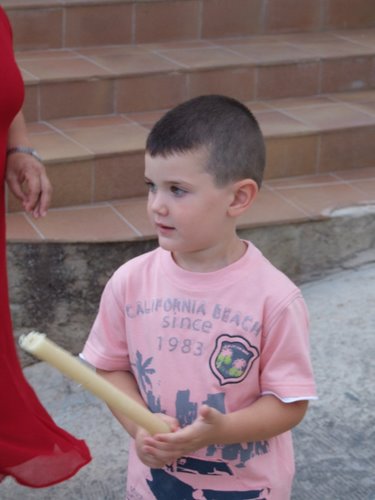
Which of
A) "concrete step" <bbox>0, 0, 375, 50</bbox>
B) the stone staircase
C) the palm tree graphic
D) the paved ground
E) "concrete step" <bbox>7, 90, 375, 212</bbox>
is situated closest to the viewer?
the palm tree graphic

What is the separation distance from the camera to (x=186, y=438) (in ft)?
5.87

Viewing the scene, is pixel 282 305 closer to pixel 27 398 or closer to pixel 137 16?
pixel 27 398

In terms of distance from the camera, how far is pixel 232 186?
1.90 m

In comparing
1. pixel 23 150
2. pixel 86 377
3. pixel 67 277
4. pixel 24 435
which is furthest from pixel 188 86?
pixel 86 377

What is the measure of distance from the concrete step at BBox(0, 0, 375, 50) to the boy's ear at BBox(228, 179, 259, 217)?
324cm

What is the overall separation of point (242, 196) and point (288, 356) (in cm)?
31

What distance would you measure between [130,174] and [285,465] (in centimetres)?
245

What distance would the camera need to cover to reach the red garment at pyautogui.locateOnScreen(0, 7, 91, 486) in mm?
2883

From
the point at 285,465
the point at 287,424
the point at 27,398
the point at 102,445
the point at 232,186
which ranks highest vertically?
the point at 232,186

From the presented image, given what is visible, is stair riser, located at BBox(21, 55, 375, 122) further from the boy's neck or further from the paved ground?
the boy's neck

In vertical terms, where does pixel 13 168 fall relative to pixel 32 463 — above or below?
above

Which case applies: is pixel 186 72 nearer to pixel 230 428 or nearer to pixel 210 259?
pixel 210 259

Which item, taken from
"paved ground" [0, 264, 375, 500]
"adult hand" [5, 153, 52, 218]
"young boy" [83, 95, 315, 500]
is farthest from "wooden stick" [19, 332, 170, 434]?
"paved ground" [0, 264, 375, 500]

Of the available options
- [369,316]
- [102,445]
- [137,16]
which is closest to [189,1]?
[137,16]
